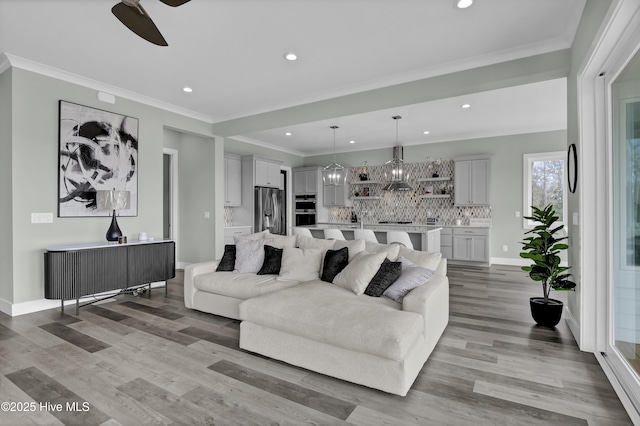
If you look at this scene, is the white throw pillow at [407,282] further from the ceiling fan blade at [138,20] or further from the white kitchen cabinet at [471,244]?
the white kitchen cabinet at [471,244]

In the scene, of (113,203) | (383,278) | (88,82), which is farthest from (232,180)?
(383,278)

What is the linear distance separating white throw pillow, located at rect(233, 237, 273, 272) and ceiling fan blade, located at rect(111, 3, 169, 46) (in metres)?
2.33

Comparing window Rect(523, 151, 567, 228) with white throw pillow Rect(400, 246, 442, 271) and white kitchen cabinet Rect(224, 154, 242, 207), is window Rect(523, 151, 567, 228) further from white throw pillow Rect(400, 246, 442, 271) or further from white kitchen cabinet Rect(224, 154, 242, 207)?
white kitchen cabinet Rect(224, 154, 242, 207)

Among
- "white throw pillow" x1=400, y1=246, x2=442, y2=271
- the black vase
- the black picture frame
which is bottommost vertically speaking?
"white throw pillow" x1=400, y1=246, x2=442, y2=271

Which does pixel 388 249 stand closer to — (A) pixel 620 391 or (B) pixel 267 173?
(A) pixel 620 391

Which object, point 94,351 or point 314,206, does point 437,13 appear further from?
point 314,206

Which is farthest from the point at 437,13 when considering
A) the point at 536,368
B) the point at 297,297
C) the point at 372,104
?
the point at 536,368

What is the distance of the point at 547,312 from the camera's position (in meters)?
3.29

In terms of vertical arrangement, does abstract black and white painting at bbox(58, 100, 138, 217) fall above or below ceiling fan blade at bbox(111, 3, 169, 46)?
below

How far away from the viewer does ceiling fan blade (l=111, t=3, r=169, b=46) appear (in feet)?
7.28

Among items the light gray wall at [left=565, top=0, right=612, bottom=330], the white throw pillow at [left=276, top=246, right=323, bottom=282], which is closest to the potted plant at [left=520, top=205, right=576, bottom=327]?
the light gray wall at [left=565, top=0, right=612, bottom=330]

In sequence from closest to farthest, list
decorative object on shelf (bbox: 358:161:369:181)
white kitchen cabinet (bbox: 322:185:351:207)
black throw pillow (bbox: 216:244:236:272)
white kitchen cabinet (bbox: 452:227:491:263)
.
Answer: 1. black throw pillow (bbox: 216:244:236:272)
2. white kitchen cabinet (bbox: 452:227:491:263)
3. decorative object on shelf (bbox: 358:161:369:181)
4. white kitchen cabinet (bbox: 322:185:351:207)

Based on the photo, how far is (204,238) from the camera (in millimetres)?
6320

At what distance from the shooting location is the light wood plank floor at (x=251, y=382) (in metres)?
1.91
